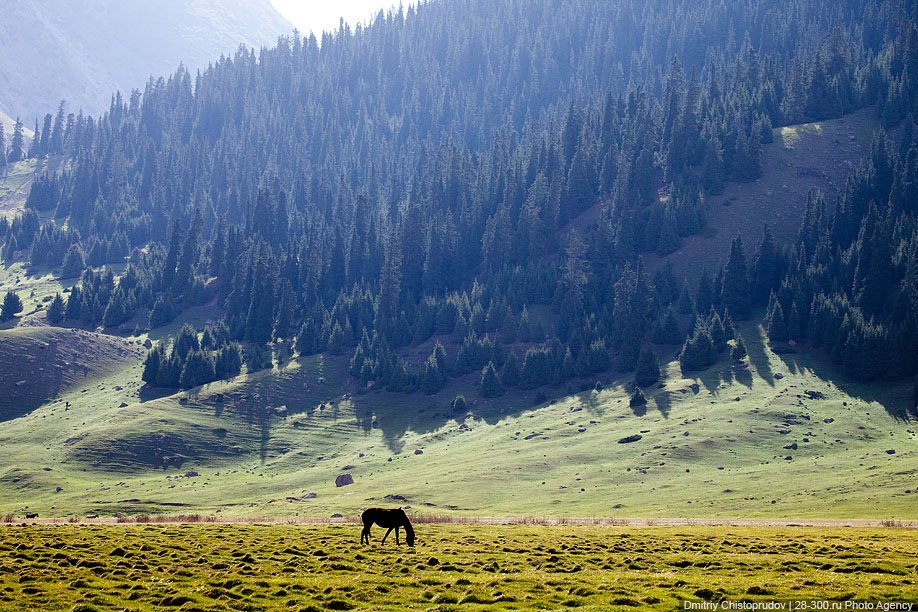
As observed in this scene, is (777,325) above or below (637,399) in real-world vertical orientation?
above

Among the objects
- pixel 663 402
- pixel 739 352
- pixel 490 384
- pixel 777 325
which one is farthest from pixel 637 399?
pixel 490 384

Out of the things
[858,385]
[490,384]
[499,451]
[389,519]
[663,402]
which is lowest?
[389,519]

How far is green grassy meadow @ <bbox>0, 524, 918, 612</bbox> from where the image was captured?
3469cm

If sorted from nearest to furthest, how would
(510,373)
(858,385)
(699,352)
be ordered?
(858,385) < (699,352) < (510,373)

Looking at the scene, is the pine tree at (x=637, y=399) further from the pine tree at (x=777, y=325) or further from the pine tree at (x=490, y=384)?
the pine tree at (x=490, y=384)

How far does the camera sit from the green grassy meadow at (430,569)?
34.7 m

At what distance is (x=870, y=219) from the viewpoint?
196m

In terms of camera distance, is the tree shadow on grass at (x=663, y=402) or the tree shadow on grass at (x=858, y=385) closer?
the tree shadow on grass at (x=858, y=385)

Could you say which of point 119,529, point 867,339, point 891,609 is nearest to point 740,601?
point 891,609

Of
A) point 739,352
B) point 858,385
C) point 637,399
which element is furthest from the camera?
point 739,352

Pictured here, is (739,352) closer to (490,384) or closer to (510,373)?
(510,373)

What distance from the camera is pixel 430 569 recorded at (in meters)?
42.1

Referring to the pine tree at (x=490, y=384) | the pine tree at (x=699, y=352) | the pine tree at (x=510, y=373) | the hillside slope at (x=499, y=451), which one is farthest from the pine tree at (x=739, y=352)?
the pine tree at (x=490, y=384)

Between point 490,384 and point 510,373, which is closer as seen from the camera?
point 490,384
